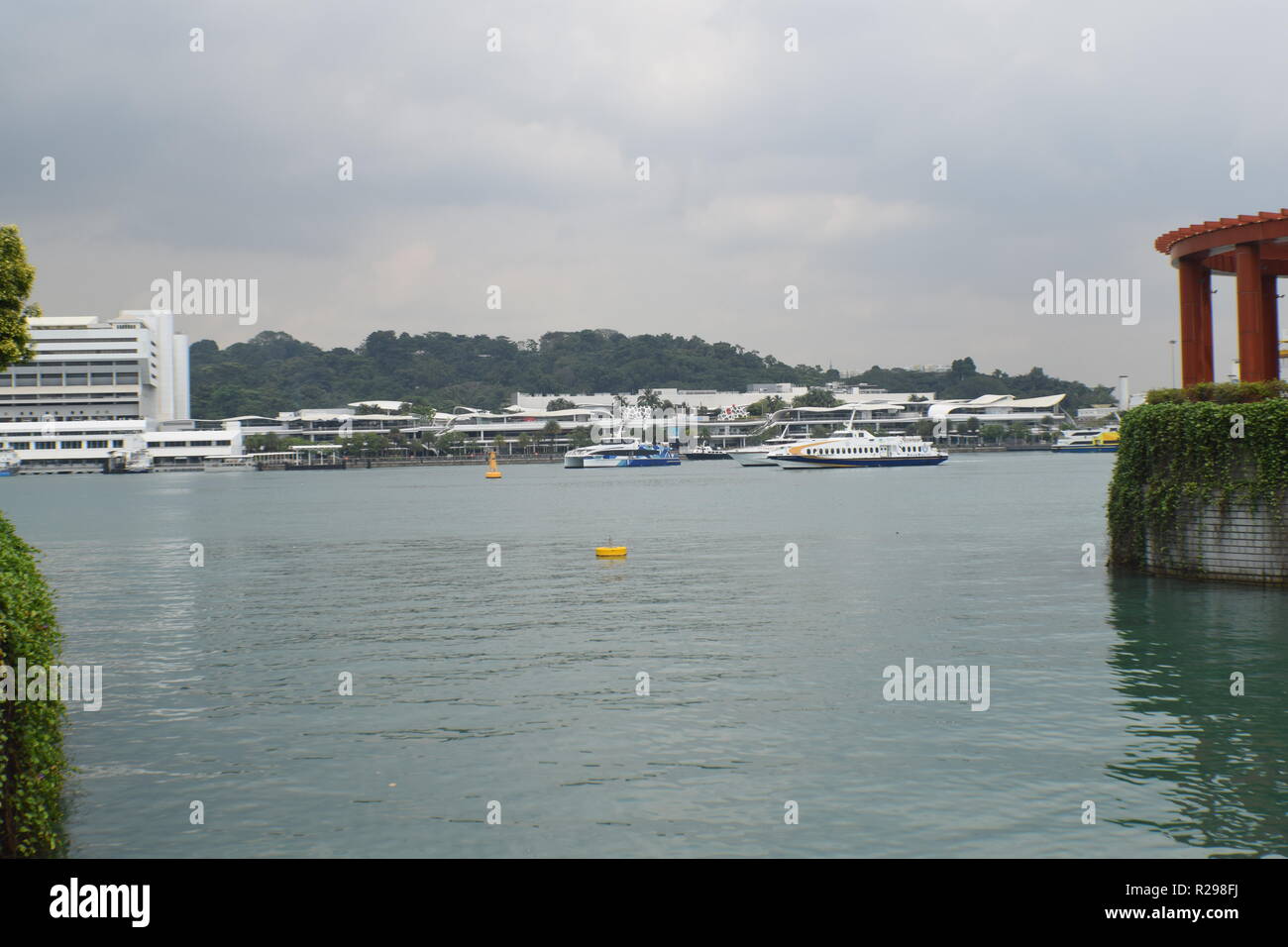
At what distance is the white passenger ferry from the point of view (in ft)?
477

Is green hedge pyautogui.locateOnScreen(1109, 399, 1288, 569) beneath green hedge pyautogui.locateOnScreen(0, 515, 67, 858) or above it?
above

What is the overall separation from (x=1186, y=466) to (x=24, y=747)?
23448 millimetres

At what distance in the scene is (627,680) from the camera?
1847 centimetres

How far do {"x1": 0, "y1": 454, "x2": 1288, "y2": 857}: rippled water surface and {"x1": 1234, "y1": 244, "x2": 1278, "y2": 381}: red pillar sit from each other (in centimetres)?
571

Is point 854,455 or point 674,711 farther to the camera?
point 854,455

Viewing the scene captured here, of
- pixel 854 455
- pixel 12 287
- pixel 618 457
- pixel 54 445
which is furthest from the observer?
pixel 54 445

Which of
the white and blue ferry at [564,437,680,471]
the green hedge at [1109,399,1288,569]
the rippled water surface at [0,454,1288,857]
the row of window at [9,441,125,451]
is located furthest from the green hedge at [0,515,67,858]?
the row of window at [9,441,125,451]

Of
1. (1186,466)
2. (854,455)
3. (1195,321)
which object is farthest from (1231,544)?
(854,455)

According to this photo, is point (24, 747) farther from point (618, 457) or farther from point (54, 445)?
point (54, 445)

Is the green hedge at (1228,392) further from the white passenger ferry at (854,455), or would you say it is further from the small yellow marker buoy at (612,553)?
the white passenger ferry at (854,455)

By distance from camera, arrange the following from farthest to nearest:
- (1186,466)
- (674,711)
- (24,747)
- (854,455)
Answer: (854,455)
(1186,466)
(674,711)
(24,747)

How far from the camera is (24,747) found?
31.2 ft

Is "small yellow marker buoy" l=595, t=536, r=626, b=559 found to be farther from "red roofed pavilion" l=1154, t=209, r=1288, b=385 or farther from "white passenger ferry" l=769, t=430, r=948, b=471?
"white passenger ferry" l=769, t=430, r=948, b=471
